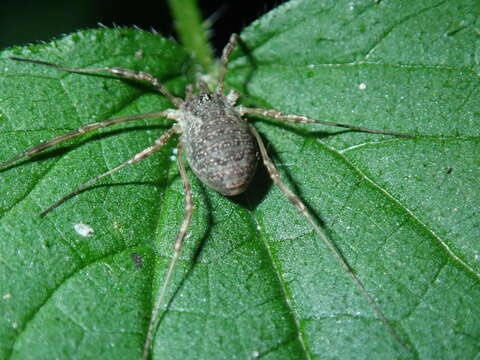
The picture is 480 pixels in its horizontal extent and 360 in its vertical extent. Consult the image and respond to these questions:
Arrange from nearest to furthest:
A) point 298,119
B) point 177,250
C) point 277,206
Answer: point 177,250, point 277,206, point 298,119

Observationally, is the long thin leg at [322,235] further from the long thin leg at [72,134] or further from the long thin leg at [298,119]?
the long thin leg at [72,134]

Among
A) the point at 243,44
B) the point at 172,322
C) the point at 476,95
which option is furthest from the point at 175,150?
the point at 476,95

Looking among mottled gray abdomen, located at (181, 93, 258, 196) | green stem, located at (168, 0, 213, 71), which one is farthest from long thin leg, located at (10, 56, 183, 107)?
green stem, located at (168, 0, 213, 71)

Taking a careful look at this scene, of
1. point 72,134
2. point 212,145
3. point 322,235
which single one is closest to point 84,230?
point 72,134

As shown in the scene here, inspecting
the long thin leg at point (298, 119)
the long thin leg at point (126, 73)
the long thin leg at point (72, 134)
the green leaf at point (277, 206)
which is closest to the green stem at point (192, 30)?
the green leaf at point (277, 206)

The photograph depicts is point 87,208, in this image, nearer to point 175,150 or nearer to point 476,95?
point 175,150

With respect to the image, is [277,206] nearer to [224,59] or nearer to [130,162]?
[130,162]
